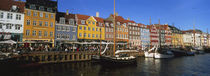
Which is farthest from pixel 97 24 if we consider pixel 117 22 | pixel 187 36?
pixel 187 36

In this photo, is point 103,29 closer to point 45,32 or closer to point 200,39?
point 45,32

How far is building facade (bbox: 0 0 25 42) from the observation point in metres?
33.2

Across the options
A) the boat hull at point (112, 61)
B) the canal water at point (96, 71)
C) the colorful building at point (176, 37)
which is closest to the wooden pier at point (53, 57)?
the canal water at point (96, 71)

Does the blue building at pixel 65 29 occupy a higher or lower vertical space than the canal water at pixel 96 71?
higher

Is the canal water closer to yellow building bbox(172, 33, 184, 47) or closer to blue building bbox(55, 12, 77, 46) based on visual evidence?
blue building bbox(55, 12, 77, 46)

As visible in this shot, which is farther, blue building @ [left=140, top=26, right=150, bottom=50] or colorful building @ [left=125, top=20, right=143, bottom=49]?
blue building @ [left=140, top=26, right=150, bottom=50]

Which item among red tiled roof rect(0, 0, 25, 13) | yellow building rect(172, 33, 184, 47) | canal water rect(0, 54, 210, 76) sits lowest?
canal water rect(0, 54, 210, 76)

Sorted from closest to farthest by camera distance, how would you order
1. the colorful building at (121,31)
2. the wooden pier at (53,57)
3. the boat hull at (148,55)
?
the wooden pier at (53,57), the boat hull at (148,55), the colorful building at (121,31)

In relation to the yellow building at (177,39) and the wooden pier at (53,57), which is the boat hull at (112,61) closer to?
the wooden pier at (53,57)

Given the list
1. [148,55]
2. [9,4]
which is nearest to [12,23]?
[9,4]

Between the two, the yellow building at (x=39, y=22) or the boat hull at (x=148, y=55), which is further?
the boat hull at (x=148, y=55)

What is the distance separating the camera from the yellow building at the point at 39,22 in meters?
36.2

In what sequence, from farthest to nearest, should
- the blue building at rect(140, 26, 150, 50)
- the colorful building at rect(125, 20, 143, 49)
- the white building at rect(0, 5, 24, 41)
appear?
the blue building at rect(140, 26, 150, 50), the colorful building at rect(125, 20, 143, 49), the white building at rect(0, 5, 24, 41)

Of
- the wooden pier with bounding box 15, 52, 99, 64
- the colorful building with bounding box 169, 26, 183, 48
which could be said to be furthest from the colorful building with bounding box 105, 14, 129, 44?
the colorful building with bounding box 169, 26, 183, 48
